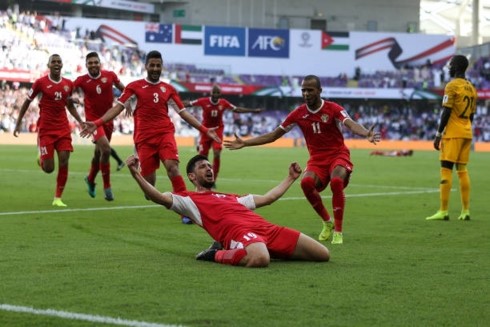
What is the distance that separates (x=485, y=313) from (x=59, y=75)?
11396mm

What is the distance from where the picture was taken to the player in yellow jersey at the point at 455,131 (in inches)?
596

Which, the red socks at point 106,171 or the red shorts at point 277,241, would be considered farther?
the red socks at point 106,171

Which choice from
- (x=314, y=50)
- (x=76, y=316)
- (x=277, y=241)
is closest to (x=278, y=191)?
(x=277, y=241)

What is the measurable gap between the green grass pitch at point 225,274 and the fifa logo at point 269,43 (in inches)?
2575

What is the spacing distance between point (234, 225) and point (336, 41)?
75.7m

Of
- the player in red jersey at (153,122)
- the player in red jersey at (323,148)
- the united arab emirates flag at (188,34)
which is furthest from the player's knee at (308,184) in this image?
the united arab emirates flag at (188,34)

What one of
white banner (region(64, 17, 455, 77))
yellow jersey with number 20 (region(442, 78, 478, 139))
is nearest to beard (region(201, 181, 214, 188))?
yellow jersey with number 20 (region(442, 78, 478, 139))

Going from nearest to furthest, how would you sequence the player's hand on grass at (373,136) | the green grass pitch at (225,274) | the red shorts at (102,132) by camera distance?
1. the green grass pitch at (225,274)
2. the player's hand on grass at (373,136)
3. the red shorts at (102,132)

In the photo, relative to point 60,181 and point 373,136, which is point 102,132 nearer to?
point 60,181

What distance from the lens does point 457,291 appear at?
8.00 meters

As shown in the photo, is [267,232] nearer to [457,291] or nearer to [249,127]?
[457,291]

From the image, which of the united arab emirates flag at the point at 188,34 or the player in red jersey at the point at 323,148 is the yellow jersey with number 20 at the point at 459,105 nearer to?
the player in red jersey at the point at 323,148

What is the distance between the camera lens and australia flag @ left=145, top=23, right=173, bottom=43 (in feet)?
258

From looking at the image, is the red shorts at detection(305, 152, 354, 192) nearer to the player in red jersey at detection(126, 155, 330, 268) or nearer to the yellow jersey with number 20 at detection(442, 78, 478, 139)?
the player in red jersey at detection(126, 155, 330, 268)
